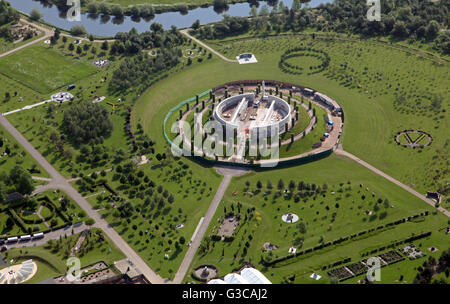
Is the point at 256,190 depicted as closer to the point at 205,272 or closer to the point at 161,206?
the point at 161,206

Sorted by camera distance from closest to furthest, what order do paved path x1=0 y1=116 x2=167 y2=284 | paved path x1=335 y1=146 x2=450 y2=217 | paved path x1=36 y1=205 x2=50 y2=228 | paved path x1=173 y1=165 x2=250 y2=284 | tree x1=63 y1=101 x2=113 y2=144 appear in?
paved path x1=173 y1=165 x2=250 y2=284, paved path x1=0 y1=116 x2=167 y2=284, paved path x1=36 y1=205 x2=50 y2=228, paved path x1=335 y1=146 x2=450 y2=217, tree x1=63 y1=101 x2=113 y2=144

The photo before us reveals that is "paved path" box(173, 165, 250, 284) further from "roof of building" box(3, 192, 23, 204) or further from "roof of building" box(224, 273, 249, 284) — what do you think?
"roof of building" box(3, 192, 23, 204)

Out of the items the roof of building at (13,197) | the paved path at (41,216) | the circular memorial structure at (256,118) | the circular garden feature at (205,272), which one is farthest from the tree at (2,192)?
the circular memorial structure at (256,118)

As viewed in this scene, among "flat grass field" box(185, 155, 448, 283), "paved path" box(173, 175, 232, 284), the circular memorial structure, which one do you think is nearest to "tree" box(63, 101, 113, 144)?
the circular memorial structure

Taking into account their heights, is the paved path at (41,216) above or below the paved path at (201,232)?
below

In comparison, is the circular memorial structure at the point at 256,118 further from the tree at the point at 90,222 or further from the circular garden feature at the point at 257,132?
the tree at the point at 90,222

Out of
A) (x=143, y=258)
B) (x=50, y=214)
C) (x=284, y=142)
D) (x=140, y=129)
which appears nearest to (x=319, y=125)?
(x=284, y=142)
